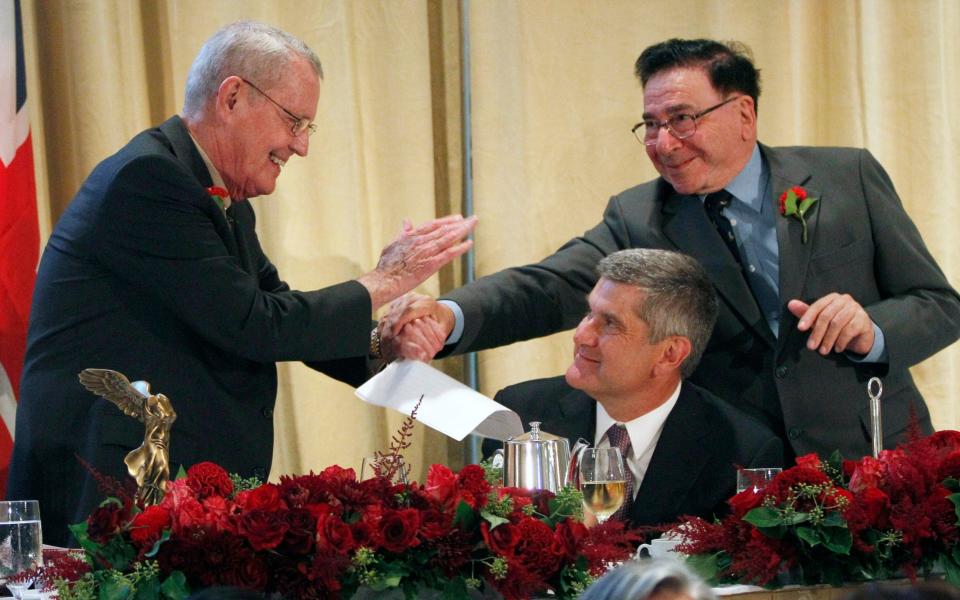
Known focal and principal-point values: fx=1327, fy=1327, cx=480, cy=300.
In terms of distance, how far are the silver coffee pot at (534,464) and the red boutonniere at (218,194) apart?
113cm

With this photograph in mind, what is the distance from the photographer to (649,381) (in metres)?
3.96

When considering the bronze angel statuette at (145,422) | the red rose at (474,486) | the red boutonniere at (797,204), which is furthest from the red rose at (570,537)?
the red boutonniere at (797,204)

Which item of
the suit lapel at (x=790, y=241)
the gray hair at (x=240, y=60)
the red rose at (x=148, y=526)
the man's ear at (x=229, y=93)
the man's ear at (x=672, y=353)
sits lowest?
the red rose at (x=148, y=526)

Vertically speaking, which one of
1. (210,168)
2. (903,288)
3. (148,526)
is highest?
(210,168)

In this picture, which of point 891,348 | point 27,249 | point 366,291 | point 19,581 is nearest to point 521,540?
point 19,581

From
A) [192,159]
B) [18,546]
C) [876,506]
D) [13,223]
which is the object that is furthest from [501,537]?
[13,223]

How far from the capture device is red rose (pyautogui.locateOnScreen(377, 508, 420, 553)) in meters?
2.21

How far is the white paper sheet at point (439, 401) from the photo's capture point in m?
3.44

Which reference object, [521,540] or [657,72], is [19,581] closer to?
[521,540]

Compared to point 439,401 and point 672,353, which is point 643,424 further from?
point 439,401

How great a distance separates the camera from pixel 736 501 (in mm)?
2672

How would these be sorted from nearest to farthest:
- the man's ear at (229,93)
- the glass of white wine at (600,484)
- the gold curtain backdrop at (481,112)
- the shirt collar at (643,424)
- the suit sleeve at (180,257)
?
the glass of white wine at (600,484) → the suit sleeve at (180,257) → the man's ear at (229,93) → the shirt collar at (643,424) → the gold curtain backdrop at (481,112)

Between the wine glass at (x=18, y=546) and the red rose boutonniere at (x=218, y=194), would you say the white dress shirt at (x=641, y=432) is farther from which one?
the wine glass at (x=18, y=546)

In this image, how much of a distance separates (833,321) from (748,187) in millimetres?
712
